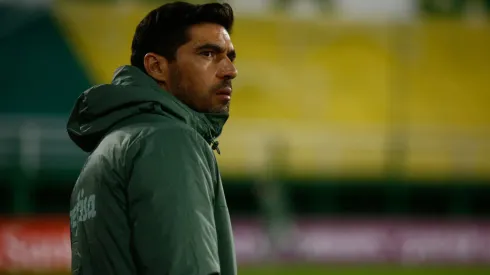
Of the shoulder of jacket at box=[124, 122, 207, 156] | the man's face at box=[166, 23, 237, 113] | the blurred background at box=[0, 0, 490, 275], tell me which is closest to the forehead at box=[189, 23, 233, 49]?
the man's face at box=[166, 23, 237, 113]

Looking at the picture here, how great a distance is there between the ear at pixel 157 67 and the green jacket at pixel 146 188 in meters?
0.04

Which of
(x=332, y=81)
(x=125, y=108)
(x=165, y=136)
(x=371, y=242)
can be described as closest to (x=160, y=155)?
(x=165, y=136)

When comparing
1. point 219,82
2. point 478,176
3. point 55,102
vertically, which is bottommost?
point 478,176

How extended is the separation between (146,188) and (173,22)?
0.43 meters

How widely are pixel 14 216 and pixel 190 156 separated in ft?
33.5

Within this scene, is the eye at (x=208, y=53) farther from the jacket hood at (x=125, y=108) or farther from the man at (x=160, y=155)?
the jacket hood at (x=125, y=108)

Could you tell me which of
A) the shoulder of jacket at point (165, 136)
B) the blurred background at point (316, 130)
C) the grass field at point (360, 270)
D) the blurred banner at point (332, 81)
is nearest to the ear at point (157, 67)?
the shoulder of jacket at point (165, 136)

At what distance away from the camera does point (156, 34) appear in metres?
1.96

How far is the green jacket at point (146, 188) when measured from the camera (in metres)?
1.65

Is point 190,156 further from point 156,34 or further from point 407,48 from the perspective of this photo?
point 407,48

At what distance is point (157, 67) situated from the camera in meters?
1.97

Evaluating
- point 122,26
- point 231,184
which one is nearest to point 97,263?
point 231,184

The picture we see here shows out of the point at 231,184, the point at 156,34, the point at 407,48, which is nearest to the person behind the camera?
the point at 156,34

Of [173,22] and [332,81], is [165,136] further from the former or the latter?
[332,81]
